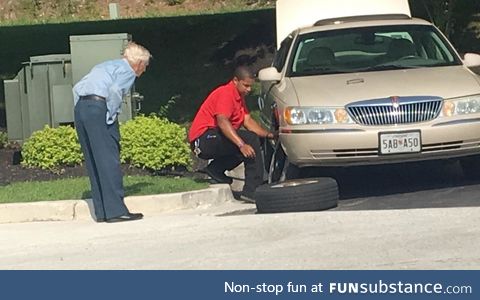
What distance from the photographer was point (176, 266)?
699cm

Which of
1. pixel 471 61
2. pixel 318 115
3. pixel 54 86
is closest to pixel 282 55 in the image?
pixel 471 61

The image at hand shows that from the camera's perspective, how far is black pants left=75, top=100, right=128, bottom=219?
8.45 m

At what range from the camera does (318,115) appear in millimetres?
8836

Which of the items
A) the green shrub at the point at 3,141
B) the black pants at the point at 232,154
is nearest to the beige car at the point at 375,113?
the black pants at the point at 232,154

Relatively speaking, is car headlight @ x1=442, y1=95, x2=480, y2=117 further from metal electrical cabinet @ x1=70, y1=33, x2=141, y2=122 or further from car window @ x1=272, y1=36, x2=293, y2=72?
metal electrical cabinet @ x1=70, y1=33, x2=141, y2=122

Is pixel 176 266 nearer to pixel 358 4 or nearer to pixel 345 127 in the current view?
pixel 345 127

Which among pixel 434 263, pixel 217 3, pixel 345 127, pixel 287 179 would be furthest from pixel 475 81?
pixel 217 3

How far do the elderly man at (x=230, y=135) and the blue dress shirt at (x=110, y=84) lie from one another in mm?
1411

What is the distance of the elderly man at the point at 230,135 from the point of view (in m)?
9.68

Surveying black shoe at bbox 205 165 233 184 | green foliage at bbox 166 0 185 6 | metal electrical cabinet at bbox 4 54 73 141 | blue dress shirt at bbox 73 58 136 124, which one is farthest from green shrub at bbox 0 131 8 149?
green foliage at bbox 166 0 185 6

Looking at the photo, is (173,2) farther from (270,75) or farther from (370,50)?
(270,75)

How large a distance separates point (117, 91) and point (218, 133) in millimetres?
1626

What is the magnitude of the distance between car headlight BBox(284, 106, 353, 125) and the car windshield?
1.03 m

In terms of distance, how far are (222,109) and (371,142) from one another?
1701 mm
